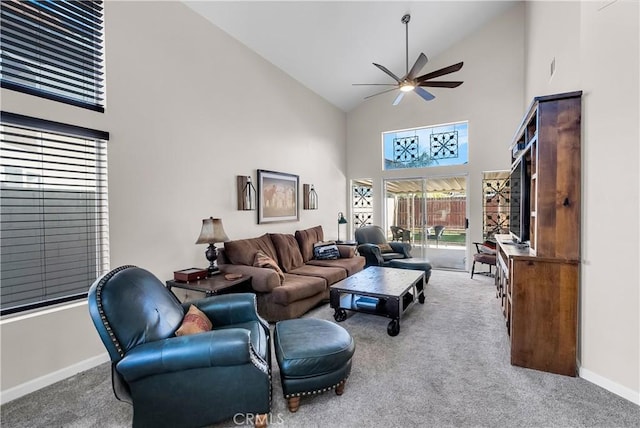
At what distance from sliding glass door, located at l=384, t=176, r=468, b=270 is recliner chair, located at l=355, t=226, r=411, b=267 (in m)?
1.06

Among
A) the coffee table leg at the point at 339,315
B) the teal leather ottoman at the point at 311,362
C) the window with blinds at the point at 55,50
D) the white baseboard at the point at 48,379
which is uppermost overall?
the window with blinds at the point at 55,50

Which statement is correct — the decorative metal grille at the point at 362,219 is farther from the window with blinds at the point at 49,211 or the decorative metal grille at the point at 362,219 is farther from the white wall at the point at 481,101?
the window with blinds at the point at 49,211

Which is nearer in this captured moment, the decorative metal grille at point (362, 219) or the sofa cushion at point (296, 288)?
the sofa cushion at point (296, 288)

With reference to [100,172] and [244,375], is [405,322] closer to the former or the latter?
[244,375]

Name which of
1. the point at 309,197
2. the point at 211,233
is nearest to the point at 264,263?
the point at 211,233

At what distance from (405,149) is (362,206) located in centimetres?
163

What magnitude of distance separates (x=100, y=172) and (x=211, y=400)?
2.21 metres

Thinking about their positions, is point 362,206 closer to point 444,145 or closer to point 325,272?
point 444,145

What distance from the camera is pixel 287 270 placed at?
14.0ft

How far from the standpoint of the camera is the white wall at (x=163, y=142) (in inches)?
90.2

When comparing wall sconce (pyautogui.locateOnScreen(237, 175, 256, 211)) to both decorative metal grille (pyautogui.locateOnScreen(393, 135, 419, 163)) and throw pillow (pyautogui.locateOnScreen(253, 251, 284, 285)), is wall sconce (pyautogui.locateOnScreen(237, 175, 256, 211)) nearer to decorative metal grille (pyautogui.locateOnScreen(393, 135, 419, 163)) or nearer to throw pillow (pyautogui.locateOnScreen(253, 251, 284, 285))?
throw pillow (pyautogui.locateOnScreen(253, 251, 284, 285))

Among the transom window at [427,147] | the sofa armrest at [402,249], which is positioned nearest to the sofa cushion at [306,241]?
the sofa armrest at [402,249]

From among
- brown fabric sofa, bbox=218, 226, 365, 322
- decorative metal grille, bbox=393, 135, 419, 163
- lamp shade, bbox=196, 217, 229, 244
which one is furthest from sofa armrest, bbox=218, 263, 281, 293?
decorative metal grille, bbox=393, 135, 419, 163

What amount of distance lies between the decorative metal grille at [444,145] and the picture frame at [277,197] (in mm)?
3012
